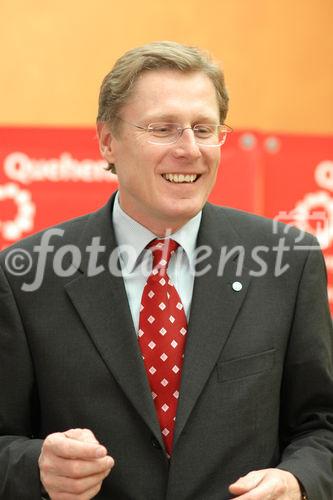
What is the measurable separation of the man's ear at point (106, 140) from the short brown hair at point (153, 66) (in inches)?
1.3

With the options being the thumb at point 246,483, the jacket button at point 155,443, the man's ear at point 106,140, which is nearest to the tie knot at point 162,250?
the man's ear at point 106,140

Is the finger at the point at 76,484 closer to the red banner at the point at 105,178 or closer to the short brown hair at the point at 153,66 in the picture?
the short brown hair at the point at 153,66

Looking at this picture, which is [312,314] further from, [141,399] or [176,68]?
[176,68]

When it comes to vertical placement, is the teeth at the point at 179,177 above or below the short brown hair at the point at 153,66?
below

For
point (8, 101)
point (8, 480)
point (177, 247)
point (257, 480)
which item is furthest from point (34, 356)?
point (8, 101)

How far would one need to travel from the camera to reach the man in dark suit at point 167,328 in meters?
1.68

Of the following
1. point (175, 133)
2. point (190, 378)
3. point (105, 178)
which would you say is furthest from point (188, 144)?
point (105, 178)

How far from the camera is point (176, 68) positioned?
1.79 metres

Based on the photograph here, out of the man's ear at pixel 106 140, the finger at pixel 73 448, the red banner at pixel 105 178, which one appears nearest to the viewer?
the finger at pixel 73 448

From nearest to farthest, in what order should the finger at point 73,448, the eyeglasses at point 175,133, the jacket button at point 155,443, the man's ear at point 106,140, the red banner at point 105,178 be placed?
the finger at point 73,448
the jacket button at point 155,443
the eyeglasses at point 175,133
the man's ear at point 106,140
the red banner at point 105,178

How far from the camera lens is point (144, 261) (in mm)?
1818

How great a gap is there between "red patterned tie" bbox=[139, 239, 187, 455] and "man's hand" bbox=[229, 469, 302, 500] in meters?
0.20

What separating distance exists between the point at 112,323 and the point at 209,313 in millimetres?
194

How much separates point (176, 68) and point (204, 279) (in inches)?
17.2
